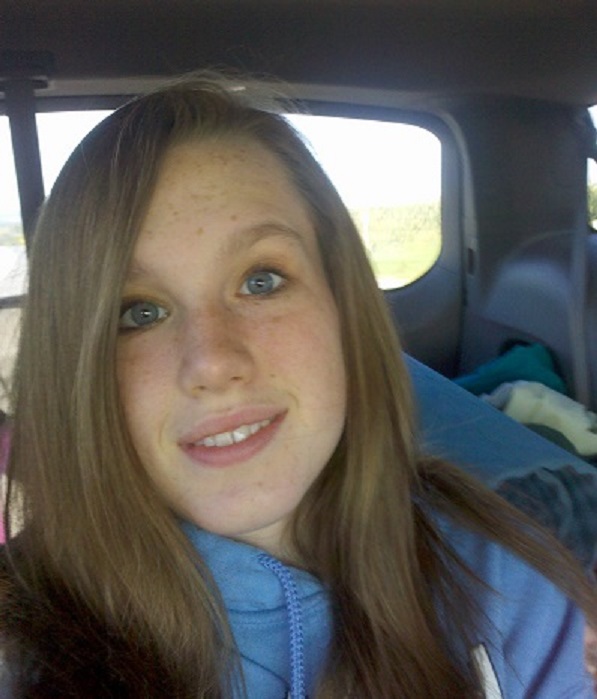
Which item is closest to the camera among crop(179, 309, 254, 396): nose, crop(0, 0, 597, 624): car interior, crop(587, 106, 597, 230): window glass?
crop(179, 309, 254, 396): nose

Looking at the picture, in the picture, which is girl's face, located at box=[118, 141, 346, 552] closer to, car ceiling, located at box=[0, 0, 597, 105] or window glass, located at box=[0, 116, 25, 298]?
car ceiling, located at box=[0, 0, 597, 105]

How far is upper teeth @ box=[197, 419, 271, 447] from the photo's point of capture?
0.83m

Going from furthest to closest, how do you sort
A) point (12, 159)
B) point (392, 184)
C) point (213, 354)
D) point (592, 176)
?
point (392, 184)
point (592, 176)
point (12, 159)
point (213, 354)

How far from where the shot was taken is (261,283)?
0.92 meters

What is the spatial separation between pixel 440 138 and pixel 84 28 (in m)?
1.13

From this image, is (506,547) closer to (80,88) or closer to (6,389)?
(6,389)

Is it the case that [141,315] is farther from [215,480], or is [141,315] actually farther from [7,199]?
[7,199]

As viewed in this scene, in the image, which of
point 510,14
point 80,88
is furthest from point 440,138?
point 80,88

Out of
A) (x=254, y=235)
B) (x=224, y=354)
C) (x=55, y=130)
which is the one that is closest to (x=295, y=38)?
(x=55, y=130)

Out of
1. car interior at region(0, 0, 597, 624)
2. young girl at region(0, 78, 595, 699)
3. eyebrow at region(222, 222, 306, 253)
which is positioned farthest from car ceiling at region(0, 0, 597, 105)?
eyebrow at region(222, 222, 306, 253)

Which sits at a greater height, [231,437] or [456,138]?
[456,138]

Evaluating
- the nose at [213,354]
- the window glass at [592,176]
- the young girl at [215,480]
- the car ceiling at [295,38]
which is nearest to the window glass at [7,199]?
the car ceiling at [295,38]

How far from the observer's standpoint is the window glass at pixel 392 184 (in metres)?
2.22

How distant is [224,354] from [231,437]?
0.27 ft
